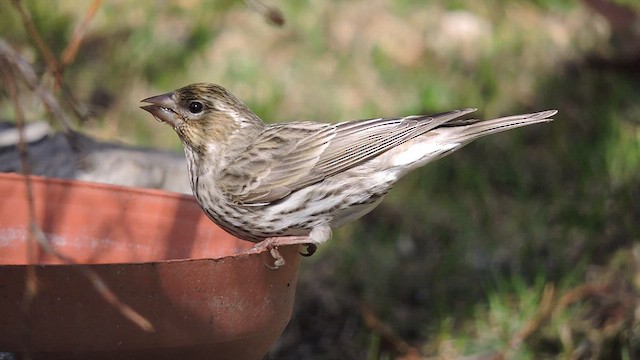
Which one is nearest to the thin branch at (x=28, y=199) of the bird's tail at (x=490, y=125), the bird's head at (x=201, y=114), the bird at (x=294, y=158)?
the bird at (x=294, y=158)

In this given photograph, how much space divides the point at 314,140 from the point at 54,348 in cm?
173

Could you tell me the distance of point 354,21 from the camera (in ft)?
25.9

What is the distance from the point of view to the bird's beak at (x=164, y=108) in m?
4.48

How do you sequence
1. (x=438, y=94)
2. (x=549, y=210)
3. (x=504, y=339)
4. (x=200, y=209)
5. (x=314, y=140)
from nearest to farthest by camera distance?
(x=200, y=209) → (x=314, y=140) → (x=504, y=339) → (x=549, y=210) → (x=438, y=94)

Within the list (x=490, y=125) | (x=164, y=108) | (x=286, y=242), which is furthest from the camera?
(x=164, y=108)

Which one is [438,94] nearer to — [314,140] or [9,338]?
[314,140]

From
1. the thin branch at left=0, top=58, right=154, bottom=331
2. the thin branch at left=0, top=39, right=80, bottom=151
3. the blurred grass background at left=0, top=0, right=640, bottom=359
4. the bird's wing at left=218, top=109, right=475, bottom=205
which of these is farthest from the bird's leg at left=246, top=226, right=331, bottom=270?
the blurred grass background at left=0, top=0, right=640, bottom=359

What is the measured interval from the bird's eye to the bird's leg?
71 cm

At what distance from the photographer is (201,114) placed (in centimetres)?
459

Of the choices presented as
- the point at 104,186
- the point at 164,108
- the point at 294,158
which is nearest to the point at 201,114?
the point at 164,108

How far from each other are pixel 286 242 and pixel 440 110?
3.43 meters

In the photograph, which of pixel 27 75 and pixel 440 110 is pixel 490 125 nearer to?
pixel 27 75

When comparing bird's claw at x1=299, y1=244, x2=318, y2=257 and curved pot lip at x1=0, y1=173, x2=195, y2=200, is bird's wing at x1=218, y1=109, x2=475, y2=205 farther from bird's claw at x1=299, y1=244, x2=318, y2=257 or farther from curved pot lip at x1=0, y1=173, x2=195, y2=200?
curved pot lip at x1=0, y1=173, x2=195, y2=200

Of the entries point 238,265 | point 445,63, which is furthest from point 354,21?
point 238,265
